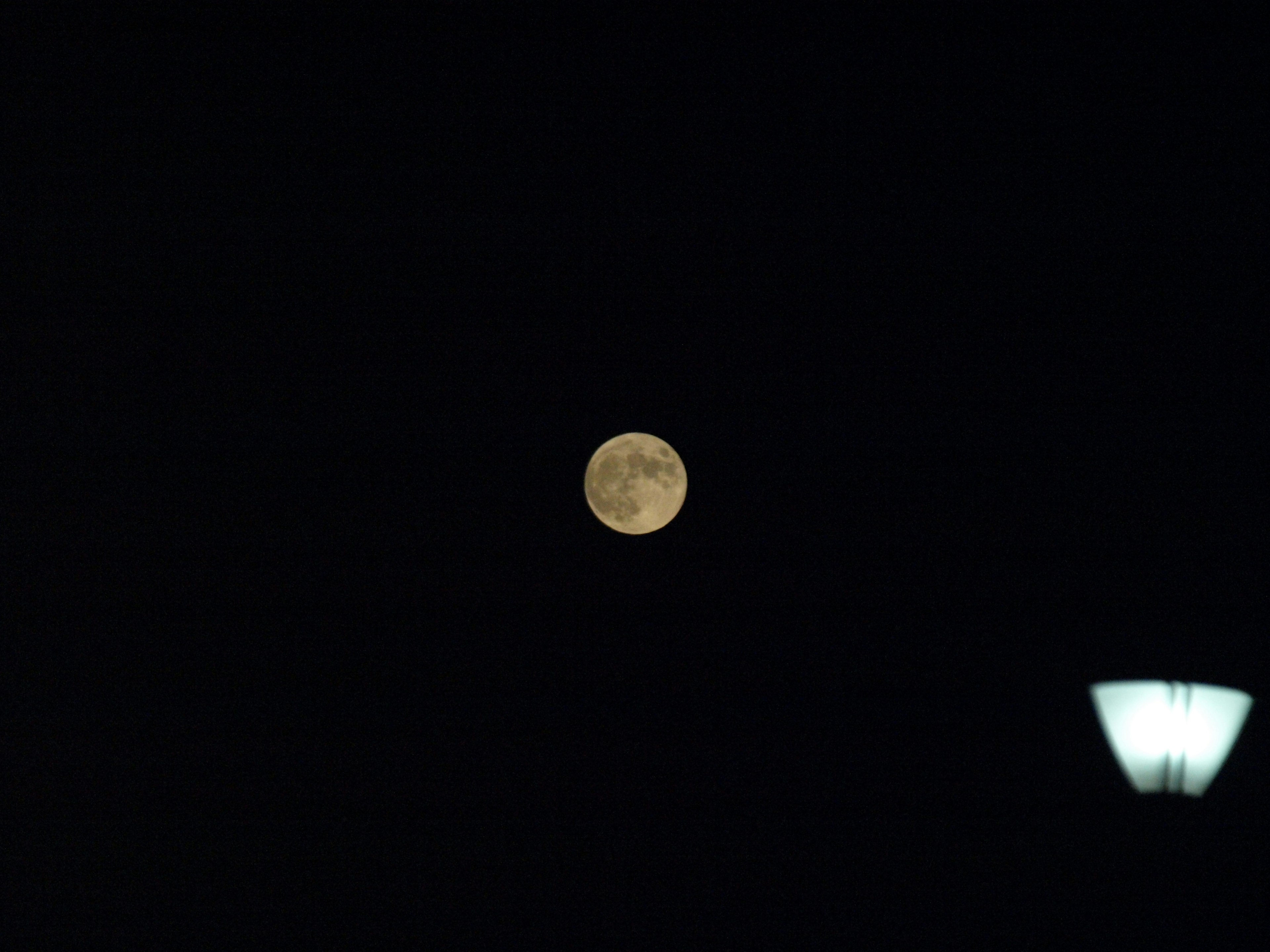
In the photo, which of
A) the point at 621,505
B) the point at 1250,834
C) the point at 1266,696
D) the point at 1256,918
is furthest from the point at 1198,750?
the point at 621,505

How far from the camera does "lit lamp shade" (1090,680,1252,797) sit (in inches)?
Result: 198

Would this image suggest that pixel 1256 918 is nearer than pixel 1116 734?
No

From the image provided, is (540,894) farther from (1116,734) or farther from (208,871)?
(1116,734)

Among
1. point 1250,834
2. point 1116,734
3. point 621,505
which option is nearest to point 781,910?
point 621,505

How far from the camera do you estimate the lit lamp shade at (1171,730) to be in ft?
16.5

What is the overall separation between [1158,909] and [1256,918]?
2213 millimetres

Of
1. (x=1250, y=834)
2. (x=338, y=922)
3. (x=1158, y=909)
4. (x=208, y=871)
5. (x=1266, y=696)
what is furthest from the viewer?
(x=208, y=871)

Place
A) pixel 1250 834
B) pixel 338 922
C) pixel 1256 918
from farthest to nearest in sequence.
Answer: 1. pixel 338 922
2. pixel 1250 834
3. pixel 1256 918

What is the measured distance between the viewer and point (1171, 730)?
510cm

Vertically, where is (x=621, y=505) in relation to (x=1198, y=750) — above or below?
above

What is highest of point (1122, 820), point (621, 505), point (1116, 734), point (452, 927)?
point (621, 505)

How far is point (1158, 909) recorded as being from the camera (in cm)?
480

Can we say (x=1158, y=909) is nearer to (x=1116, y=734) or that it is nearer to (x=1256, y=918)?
(x=1116, y=734)

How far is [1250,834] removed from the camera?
7.23m
